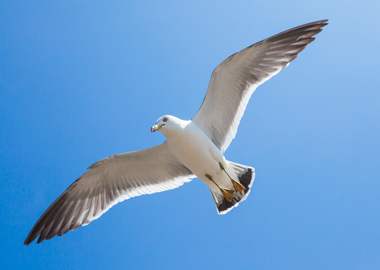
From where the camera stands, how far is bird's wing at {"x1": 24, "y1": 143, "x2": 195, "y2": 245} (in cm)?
491

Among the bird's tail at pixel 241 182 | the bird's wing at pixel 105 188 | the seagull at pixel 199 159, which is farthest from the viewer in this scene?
the bird's wing at pixel 105 188

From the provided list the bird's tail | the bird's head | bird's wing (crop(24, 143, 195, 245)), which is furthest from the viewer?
bird's wing (crop(24, 143, 195, 245))

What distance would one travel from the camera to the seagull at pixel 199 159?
170 inches

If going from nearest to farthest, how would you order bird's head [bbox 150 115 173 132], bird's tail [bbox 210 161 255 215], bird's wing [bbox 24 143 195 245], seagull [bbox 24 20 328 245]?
bird's head [bbox 150 115 173 132], seagull [bbox 24 20 328 245], bird's tail [bbox 210 161 255 215], bird's wing [bbox 24 143 195 245]

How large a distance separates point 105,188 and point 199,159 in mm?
1561

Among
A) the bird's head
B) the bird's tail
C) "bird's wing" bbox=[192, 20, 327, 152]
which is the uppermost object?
"bird's wing" bbox=[192, 20, 327, 152]

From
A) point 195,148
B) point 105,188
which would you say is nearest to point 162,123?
point 195,148

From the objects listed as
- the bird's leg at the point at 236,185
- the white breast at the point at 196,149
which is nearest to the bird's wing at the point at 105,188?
the white breast at the point at 196,149

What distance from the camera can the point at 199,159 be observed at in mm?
4297

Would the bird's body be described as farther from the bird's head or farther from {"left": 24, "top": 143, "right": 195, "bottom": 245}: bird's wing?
{"left": 24, "top": 143, "right": 195, "bottom": 245}: bird's wing

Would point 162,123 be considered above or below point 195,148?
above

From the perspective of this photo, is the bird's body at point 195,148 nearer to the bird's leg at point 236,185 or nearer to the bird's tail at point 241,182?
the bird's leg at point 236,185

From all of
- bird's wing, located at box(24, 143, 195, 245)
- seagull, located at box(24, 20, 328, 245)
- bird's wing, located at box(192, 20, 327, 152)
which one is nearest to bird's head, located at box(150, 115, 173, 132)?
seagull, located at box(24, 20, 328, 245)

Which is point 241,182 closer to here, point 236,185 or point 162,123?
point 236,185
